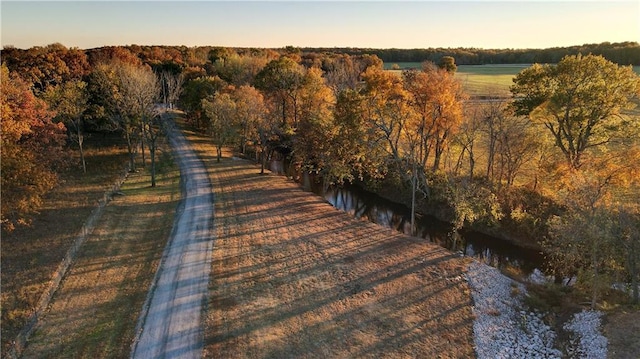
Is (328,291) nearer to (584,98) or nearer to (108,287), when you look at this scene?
(108,287)

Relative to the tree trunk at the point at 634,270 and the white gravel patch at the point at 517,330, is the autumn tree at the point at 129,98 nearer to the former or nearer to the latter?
the white gravel patch at the point at 517,330

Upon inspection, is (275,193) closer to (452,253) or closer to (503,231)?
(452,253)

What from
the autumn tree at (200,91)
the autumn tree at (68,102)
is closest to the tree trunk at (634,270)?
the autumn tree at (68,102)

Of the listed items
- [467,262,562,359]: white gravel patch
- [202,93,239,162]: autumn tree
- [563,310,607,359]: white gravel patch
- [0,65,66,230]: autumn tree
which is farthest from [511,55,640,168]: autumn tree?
[0,65,66,230]: autumn tree

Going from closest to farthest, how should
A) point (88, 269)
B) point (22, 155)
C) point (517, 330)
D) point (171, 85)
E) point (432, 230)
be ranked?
point (517, 330) → point (88, 269) → point (22, 155) → point (432, 230) → point (171, 85)

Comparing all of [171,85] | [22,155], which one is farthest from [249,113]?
[171,85]

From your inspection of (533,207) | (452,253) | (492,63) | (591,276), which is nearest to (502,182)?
(533,207)

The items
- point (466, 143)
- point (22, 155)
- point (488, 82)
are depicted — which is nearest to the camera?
point (22, 155)
